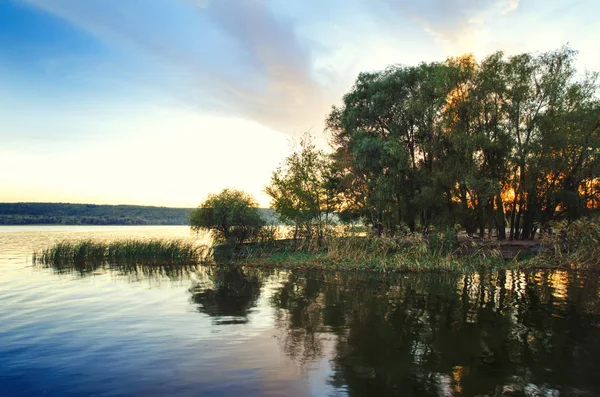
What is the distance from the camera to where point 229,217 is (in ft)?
102

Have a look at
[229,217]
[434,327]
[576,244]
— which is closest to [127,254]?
[229,217]

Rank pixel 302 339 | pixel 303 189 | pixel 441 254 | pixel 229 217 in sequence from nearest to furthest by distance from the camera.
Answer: pixel 302 339
pixel 441 254
pixel 229 217
pixel 303 189

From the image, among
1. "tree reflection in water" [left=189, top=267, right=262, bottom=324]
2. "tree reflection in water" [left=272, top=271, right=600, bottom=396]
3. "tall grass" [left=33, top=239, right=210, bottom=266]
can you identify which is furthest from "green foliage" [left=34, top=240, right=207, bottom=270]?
"tree reflection in water" [left=272, top=271, right=600, bottom=396]

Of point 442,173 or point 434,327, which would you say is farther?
point 442,173

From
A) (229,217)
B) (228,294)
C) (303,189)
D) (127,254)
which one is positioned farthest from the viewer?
(303,189)

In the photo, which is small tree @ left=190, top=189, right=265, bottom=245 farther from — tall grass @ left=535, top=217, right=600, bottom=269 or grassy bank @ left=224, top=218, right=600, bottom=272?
tall grass @ left=535, top=217, right=600, bottom=269

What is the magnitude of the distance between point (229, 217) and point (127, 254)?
832 centimetres

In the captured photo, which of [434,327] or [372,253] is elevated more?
[372,253]

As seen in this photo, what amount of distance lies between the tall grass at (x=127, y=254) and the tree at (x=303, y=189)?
343 inches

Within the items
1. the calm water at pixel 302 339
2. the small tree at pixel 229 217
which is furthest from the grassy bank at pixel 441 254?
the calm water at pixel 302 339

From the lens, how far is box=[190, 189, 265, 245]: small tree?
31.3 meters

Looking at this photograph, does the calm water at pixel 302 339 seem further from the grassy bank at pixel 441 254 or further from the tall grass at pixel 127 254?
the tall grass at pixel 127 254

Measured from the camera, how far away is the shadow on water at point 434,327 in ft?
26.3

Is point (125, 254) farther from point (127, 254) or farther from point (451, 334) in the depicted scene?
point (451, 334)
